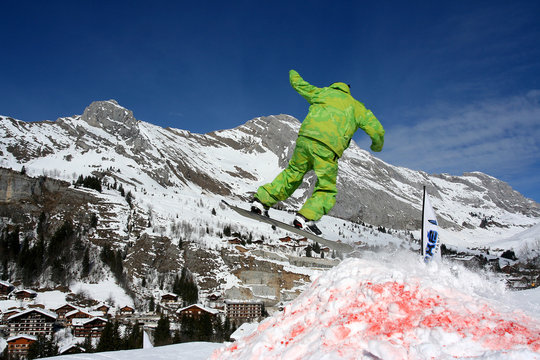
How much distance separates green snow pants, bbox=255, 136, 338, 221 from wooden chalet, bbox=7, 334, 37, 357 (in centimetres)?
4586

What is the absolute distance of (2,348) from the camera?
44.4 meters

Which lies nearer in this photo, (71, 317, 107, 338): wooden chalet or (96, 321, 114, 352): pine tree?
(96, 321, 114, 352): pine tree

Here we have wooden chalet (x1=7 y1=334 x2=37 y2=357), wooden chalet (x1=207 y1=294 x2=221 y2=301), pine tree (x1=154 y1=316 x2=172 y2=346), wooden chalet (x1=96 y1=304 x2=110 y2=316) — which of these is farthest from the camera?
wooden chalet (x1=207 y1=294 x2=221 y2=301)

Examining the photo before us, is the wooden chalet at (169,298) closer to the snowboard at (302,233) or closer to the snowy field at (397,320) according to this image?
the snowboard at (302,233)

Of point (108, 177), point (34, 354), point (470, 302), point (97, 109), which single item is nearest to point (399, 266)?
point (470, 302)

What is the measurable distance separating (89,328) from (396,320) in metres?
52.5

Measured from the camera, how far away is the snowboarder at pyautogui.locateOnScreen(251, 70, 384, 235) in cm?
625

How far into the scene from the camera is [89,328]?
4772 cm

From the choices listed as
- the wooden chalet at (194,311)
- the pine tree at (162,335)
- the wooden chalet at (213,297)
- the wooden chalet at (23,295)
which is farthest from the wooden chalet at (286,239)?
the wooden chalet at (23,295)

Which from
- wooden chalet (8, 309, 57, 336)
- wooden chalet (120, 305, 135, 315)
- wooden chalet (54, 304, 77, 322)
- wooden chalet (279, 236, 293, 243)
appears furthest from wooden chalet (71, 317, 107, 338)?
wooden chalet (279, 236, 293, 243)

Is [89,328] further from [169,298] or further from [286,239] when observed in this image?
[286,239]

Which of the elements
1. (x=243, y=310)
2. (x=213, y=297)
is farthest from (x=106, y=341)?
(x=213, y=297)

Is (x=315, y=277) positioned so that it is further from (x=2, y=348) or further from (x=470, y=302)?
(x=2, y=348)

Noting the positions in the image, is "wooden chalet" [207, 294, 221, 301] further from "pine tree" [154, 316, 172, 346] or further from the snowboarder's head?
the snowboarder's head
